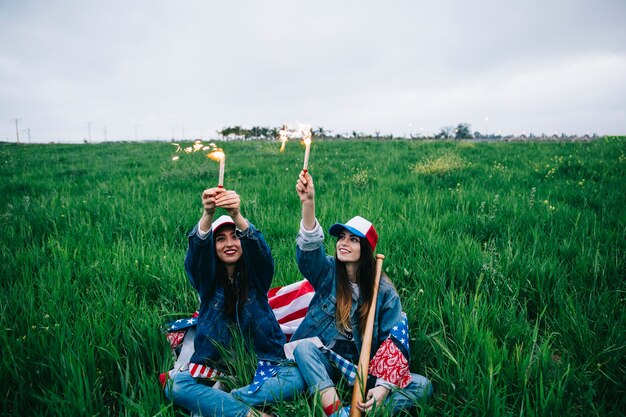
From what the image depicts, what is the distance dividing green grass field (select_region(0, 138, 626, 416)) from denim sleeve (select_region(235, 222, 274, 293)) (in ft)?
2.25

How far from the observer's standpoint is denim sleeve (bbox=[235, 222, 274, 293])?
223 centimetres

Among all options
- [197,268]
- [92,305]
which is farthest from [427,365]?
[92,305]

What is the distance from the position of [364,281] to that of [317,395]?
0.85 m

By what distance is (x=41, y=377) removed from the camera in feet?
5.95

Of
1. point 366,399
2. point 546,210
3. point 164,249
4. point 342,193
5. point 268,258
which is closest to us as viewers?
point 366,399

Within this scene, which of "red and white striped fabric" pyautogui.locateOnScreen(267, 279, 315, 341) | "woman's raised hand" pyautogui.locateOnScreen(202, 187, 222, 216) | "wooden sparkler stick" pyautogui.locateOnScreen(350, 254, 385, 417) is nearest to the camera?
"wooden sparkler stick" pyautogui.locateOnScreen(350, 254, 385, 417)

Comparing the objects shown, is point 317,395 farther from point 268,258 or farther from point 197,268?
point 197,268

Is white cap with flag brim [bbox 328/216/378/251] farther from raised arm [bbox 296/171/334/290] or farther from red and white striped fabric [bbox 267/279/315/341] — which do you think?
red and white striped fabric [bbox 267/279/315/341]

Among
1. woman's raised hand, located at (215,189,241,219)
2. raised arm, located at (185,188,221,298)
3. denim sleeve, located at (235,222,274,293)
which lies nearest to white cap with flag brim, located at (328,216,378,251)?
denim sleeve, located at (235,222,274,293)

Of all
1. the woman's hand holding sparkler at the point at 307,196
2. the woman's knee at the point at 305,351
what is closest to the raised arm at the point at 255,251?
the woman's hand holding sparkler at the point at 307,196

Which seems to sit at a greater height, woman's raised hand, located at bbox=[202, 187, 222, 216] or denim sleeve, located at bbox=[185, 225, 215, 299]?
woman's raised hand, located at bbox=[202, 187, 222, 216]

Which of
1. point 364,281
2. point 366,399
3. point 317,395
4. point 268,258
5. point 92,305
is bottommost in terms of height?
point 366,399

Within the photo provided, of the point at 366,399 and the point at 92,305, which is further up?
the point at 92,305

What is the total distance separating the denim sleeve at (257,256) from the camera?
2.23 metres
